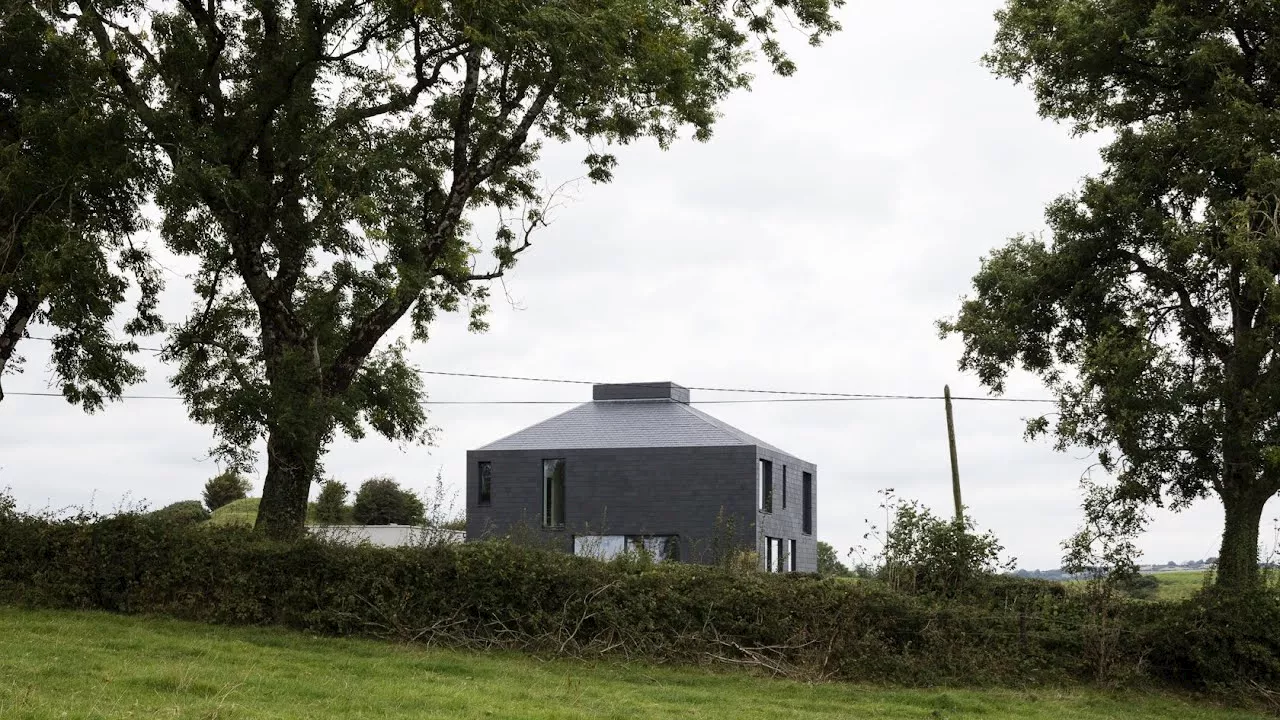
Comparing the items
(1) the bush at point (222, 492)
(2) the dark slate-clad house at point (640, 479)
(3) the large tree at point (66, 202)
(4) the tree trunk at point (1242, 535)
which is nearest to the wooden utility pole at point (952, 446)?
(2) the dark slate-clad house at point (640, 479)

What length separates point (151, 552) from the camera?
1441 cm

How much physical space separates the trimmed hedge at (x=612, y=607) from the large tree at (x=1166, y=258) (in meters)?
2.51

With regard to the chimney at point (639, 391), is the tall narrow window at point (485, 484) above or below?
below

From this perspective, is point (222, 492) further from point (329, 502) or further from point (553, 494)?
point (329, 502)

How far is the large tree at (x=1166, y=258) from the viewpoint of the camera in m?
14.3

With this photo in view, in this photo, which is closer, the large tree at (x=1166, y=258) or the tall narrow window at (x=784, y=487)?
the large tree at (x=1166, y=258)

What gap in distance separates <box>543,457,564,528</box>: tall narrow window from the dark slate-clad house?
29 mm

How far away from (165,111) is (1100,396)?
40.9 feet

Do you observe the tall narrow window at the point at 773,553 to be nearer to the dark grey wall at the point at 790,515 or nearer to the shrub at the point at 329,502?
the dark grey wall at the point at 790,515

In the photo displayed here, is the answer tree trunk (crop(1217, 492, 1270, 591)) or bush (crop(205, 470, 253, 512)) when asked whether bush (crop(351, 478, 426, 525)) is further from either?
tree trunk (crop(1217, 492, 1270, 591))

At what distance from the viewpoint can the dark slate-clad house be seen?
31.2 meters

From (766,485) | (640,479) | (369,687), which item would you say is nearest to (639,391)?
(640,479)

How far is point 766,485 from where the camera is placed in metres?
32.7

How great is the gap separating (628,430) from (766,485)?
13.9 feet
